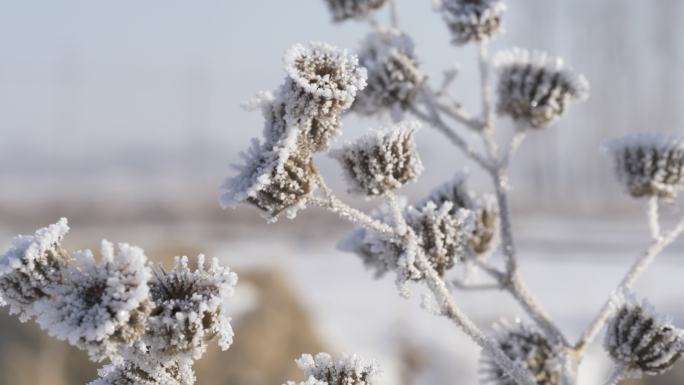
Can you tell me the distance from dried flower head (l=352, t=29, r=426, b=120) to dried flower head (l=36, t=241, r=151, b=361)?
970 mm

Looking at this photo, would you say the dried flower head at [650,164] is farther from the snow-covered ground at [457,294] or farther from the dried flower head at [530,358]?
the snow-covered ground at [457,294]

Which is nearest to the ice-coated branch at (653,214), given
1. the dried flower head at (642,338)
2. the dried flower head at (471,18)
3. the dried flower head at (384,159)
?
the dried flower head at (642,338)

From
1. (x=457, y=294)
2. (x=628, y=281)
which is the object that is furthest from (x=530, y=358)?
(x=457, y=294)

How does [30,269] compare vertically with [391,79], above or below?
below

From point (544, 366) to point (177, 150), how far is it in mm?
100896

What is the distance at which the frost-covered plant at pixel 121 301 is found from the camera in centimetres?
95

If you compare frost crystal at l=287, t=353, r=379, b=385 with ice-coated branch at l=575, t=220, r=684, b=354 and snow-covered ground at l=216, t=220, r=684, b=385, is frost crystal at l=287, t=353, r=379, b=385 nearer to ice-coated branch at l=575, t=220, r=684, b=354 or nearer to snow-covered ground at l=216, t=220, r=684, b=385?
ice-coated branch at l=575, t=220, r=684, b=354

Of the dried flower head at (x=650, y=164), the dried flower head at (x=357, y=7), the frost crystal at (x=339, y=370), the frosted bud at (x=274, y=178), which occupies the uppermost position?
the dried flower head at (x=357, y=7)

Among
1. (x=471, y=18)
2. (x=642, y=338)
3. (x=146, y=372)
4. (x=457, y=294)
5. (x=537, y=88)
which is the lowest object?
(x=146, y=372)

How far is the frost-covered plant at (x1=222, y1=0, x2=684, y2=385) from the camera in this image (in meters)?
1.13

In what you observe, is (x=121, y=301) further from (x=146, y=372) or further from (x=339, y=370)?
(x=339, y=370)

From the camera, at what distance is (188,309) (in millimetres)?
1013

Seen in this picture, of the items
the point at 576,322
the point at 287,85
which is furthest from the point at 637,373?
the point at 576,322

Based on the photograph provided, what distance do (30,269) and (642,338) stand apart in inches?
37.7
